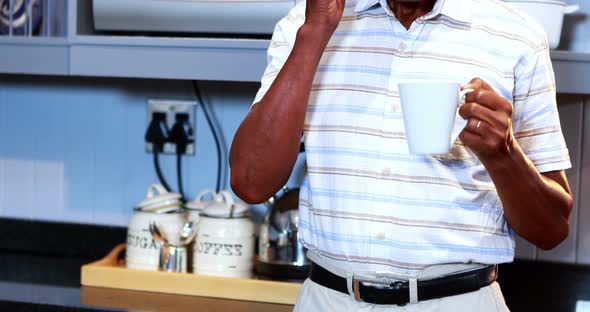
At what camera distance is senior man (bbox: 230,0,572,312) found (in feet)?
3.58

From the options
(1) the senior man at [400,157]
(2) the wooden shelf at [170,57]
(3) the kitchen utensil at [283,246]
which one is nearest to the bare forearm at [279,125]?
(1) the senior man at [400,157]

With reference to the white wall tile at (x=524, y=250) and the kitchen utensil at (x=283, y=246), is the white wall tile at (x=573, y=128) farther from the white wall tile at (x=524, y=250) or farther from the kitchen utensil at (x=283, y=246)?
the kitchen utensil at (x=283, y=246)

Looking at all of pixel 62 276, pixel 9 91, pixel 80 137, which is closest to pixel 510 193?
pixel 62 276

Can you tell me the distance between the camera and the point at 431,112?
2.87ft

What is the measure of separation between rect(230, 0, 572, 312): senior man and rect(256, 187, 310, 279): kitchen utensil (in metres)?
0.57

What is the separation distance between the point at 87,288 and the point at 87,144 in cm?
40

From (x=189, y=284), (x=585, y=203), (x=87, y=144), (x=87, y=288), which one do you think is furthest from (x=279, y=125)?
(x=87, y=144)

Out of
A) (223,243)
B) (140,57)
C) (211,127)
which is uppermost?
(140,57)

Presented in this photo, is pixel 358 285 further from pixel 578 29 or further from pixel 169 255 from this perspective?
pixel 578 29

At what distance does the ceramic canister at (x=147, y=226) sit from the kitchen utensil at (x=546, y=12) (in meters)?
0.75

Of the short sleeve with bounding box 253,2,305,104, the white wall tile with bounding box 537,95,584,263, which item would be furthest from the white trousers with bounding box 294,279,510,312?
the white wall tile with bounding box 537,95,584,263

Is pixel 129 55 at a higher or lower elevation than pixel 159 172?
higher

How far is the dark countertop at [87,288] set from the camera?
1643mm

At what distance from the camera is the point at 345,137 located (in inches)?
44.8
